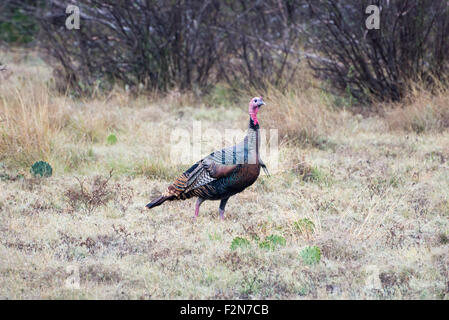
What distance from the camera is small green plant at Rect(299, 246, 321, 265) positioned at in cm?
415

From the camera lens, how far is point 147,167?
6430 mm

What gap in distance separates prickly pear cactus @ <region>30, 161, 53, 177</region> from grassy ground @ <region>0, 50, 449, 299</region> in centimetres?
8

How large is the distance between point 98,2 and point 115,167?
4580 millimetres

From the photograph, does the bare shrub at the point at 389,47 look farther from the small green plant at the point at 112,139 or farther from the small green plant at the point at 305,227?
the small green plant at the point at 305,227

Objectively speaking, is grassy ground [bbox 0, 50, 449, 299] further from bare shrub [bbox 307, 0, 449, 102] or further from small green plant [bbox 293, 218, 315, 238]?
bare shrub [bbox 307, 0, 449, 102]

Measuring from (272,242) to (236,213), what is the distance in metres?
1.02

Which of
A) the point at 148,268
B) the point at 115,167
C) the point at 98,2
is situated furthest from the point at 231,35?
the point at 148,268

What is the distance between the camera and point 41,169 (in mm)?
6164

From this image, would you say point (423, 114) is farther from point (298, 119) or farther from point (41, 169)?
point (41, 169)

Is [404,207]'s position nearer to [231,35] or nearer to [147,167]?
[147,167]

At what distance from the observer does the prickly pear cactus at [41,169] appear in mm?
6145

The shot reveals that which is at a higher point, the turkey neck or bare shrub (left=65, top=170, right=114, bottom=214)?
the turkey neck

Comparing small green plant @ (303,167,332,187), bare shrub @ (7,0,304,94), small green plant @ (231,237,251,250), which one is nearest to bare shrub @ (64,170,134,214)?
small green plant @ (231,237,251,250)
